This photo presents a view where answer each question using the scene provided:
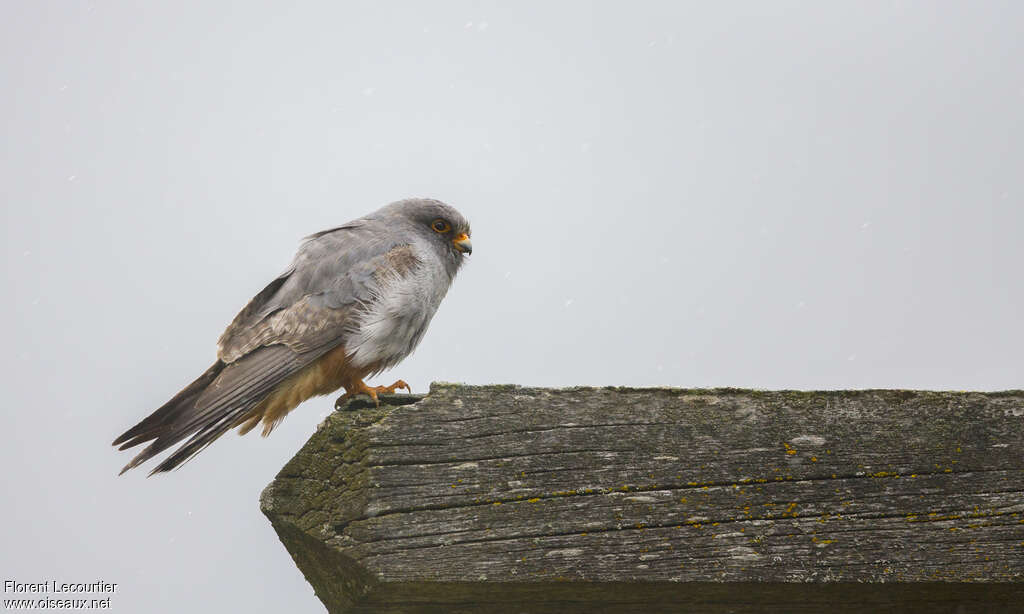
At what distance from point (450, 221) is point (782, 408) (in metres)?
Answer: 3.34

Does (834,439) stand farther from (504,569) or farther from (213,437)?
(213,437)

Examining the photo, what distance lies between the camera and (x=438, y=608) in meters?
1.50

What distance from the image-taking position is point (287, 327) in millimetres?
3445

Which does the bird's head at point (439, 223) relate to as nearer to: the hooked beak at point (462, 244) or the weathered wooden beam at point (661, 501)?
the hooked beak at point (462, 244)

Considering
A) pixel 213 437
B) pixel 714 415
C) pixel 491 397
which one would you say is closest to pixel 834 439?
pixel 714 415

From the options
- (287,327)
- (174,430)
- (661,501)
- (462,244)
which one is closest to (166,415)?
(174,430)

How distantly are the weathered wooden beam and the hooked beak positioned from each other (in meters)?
3.17

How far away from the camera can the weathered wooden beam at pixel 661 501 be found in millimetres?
1428

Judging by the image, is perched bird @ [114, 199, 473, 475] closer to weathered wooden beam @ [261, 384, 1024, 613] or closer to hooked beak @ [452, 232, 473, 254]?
hooked beak @ [452, 232, 473, 254]

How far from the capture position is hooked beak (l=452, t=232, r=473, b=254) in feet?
15.4

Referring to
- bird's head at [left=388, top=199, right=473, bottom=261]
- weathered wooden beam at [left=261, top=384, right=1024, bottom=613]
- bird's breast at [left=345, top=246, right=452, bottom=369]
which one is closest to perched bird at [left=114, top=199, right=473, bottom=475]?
bird's breast at [left=345, top=246, right=452, bottom=369]

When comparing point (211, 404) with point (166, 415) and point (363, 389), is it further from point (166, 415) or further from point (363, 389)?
point (363, 389)

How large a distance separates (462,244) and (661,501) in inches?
131

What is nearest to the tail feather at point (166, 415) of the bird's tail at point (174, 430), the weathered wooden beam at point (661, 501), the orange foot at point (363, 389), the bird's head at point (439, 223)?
the bird's tail at point (174, 430)
